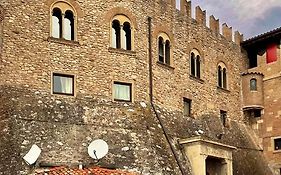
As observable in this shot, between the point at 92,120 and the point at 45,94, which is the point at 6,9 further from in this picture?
the point at 92,120

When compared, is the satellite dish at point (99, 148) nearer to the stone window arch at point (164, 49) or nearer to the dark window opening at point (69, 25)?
the dark window opening at point (69, 25)

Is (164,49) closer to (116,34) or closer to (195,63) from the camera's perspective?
(195,63)

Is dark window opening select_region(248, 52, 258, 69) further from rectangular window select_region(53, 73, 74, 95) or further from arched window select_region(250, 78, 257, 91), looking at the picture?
rectangular window select_region(53, 73, 74, 95)

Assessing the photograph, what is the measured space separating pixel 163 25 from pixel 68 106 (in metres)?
8.02

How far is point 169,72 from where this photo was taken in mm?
34188

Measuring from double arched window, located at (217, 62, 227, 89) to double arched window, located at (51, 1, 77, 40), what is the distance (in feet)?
37.2

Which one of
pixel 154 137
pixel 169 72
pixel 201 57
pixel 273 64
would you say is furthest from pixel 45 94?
pixel 273 64

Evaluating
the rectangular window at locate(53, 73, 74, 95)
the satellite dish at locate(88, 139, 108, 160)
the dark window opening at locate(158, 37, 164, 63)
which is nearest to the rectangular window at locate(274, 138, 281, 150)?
the dark window opening at locate(158, 37, 164, 63)

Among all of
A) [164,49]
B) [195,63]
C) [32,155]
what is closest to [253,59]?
[195,63]

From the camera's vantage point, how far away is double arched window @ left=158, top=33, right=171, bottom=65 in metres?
34.2

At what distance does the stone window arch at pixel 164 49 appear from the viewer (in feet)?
A: 112

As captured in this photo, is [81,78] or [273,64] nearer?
[81,78]

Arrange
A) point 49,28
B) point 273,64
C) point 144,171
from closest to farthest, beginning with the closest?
point 144,171, point 49,28, point 273,64

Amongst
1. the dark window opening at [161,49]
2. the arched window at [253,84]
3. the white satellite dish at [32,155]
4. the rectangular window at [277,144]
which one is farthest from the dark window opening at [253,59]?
the white satellite dish at [32,155]
